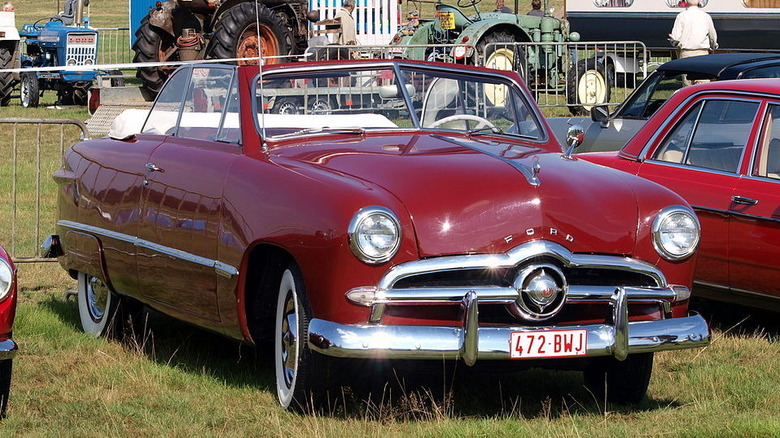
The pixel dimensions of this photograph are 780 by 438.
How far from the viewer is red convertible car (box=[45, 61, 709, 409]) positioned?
17.0 ft

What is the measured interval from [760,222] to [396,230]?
9.21ft

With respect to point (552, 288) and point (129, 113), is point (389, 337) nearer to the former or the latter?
point (552, 288)

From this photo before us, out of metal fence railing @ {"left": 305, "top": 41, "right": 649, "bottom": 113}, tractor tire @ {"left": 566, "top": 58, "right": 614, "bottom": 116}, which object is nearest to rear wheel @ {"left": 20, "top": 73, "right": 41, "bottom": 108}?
metal fence railing @ {"left": 305, "top": 41, "right": 649, "bottom": 113}

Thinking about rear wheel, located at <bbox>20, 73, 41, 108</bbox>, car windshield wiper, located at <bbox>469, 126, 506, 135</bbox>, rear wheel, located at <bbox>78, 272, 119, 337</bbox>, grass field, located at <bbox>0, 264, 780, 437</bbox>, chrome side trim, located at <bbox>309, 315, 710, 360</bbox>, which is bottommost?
grass field, located at <bbox>0, 264, 780, 437</bbox>

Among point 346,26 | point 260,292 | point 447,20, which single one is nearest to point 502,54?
point 447,20

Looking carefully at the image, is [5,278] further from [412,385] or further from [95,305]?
[95,305]

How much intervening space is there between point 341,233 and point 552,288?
86cm

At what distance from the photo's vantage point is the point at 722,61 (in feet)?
33.8

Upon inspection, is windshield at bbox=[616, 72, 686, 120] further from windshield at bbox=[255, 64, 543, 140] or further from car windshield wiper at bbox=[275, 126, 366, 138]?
car windshield wiper at bbox=[275, 126, 366, 138]

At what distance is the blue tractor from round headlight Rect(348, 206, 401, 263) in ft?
63.2

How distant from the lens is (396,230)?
16.9ft

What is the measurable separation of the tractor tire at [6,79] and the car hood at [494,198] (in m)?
18.8

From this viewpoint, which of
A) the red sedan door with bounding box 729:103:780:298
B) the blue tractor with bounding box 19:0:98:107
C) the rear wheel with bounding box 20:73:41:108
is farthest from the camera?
the blue tractor with bounding box 19:0:98:107

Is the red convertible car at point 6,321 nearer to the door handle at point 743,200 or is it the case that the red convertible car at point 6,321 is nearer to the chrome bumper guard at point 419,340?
the chrome bumper guard at point 419,340
